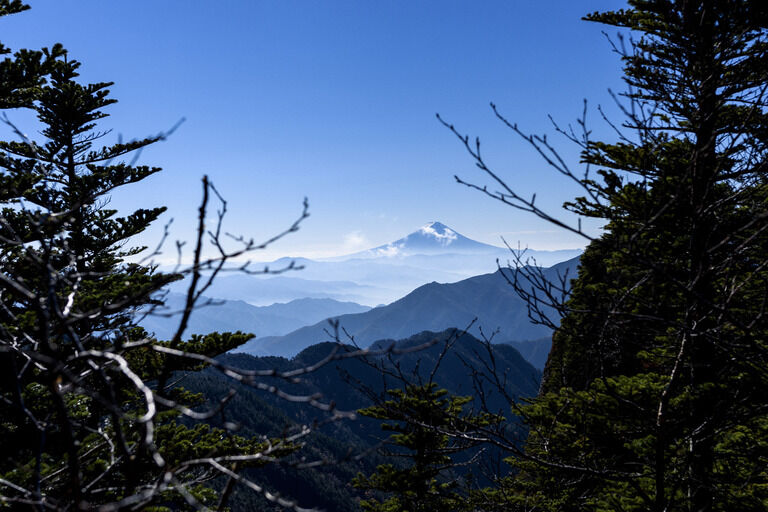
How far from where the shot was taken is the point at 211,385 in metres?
122

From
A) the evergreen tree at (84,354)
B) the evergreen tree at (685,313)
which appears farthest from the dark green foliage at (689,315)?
the evergreen tree at (84,354)

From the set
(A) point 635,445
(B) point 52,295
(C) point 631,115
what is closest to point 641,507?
(A) point 635,445

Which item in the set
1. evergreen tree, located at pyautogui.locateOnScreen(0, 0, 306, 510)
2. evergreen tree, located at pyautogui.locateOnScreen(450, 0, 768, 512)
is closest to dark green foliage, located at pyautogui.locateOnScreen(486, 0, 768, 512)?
evergreen tree, located at pyautogui.locateOnScreen(450, 0, 768, 512)

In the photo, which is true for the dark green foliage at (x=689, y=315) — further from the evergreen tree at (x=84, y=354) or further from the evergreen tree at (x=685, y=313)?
the evergreen tree at (x=84, y=354)

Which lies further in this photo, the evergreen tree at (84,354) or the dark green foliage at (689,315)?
the dark green foliage at (689,315)

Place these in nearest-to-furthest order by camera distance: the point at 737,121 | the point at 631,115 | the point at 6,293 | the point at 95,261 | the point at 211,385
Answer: the point at 631,115, the point at 737,121, the point at 6,293, the point at 95,261, the point at 211,385

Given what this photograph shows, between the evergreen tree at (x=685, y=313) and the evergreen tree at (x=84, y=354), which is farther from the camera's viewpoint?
the evergreen tree at (x=685, y=313)

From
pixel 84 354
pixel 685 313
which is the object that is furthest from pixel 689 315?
pixel 84 354

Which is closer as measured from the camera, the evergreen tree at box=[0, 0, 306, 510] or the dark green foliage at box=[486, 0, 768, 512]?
the evergreen tree at box=[0, 0, 306, 510]

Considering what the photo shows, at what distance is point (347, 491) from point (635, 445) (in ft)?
454

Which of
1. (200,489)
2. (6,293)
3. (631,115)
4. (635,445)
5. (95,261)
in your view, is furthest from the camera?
(95,261)

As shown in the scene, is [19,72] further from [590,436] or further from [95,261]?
[590,436]

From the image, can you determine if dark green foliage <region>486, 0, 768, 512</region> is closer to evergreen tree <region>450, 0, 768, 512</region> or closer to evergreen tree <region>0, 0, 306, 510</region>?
evergreen tree <region>450, 0, 768, 512</region>

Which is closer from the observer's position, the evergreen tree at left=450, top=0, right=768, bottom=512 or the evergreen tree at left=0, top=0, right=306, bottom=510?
the evergreen tree at left=0, top=0, right=306, bottom=510
